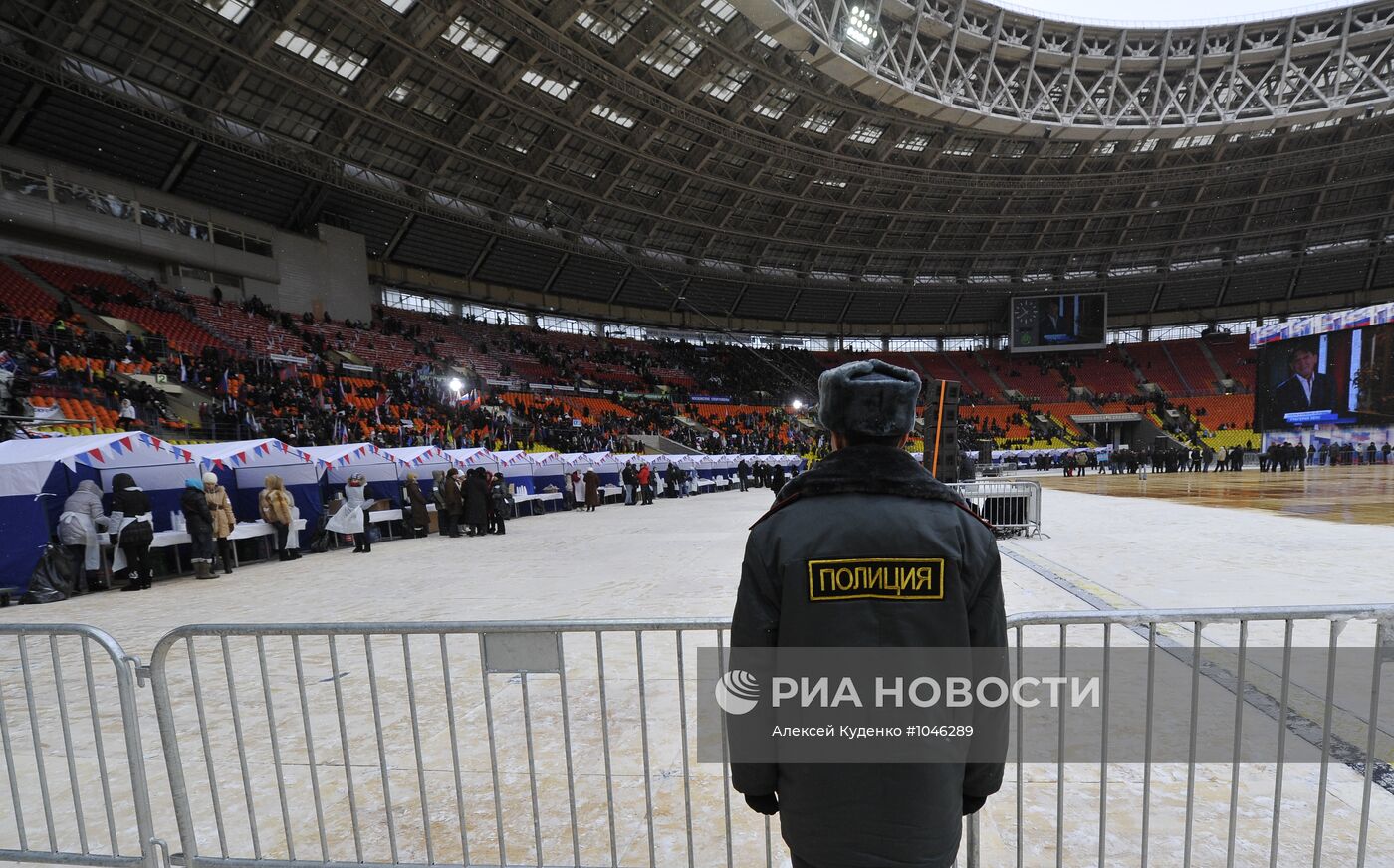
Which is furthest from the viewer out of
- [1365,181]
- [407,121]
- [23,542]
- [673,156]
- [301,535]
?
[1365,181]

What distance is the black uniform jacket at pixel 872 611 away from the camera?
132cm

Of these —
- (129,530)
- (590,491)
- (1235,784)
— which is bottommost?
(590,491)

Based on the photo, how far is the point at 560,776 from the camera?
9.91 feet

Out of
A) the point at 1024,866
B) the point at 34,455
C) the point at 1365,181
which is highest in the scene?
the point at 1365,181

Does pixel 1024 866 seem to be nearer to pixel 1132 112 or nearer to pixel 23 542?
pixel 23 542

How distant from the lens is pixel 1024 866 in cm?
236

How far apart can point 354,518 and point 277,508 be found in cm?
113

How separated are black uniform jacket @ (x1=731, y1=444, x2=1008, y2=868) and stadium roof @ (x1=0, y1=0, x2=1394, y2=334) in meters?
23.1

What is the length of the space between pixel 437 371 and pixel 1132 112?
36.6 meters

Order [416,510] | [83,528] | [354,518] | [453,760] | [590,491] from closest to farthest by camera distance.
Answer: [453,760] → [83,528] → [354,518] → [416,510] → [590,491]

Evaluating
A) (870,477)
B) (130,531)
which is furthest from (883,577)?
(130,531)

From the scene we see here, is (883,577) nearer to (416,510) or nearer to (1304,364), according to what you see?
(416,510)

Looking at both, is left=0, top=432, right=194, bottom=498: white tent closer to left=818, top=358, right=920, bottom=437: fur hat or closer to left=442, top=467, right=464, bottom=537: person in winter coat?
left=442, top=467, right=464, bottom=537: person in winter coat

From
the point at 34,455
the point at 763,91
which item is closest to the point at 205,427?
the point at 34,455
